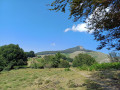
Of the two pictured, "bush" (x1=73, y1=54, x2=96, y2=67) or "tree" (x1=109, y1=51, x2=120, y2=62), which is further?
"bush" (x1=73, y1=54, x2=96, y2=67)

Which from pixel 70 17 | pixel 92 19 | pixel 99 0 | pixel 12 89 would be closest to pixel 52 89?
pixel 12 89

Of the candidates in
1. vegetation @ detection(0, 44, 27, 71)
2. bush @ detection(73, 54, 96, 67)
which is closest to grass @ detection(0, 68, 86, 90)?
vegetation @ detection(0, 44, 27, 71)

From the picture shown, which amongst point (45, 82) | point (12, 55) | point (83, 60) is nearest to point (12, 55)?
point (12, 55)

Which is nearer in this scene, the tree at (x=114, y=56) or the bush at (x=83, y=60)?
the tree at (x=114, y=56)

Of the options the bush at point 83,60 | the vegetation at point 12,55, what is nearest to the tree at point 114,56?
the bush at point 83,60

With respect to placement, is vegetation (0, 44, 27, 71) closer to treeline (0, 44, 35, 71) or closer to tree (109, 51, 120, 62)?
treeline (0, 44, 35, 71)

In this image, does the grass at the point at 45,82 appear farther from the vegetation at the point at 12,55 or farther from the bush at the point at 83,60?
the bush at the point at 83,60

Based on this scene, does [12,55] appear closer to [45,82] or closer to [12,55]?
[12,55]

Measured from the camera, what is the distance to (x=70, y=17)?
5250mm

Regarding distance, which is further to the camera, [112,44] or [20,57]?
[20,57]

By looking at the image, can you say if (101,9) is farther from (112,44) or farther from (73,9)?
(112,44)

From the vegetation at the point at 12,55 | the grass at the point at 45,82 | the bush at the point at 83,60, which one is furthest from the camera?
the bush at the point at 83,60

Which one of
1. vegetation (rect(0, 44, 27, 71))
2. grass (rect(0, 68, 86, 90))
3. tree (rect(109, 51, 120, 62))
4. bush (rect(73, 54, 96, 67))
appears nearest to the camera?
grass (rect(0, 68, 86, 90))

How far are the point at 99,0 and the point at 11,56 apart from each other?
134ft
